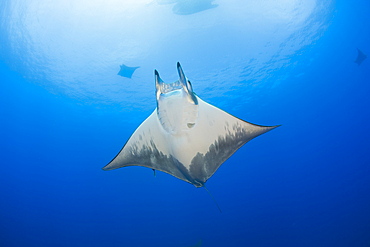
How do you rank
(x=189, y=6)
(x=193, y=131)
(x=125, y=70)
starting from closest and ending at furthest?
1. (x=193, y=131)
2. (x=189, y=6)
3. (x=125, y=70)

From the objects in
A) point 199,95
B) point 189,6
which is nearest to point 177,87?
point 189,6

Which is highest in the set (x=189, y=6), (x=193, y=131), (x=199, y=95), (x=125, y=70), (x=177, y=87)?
(x=189, y=6)

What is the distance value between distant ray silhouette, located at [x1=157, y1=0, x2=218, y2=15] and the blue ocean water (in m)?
0.09

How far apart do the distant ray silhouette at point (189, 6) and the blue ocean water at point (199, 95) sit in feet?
0.30

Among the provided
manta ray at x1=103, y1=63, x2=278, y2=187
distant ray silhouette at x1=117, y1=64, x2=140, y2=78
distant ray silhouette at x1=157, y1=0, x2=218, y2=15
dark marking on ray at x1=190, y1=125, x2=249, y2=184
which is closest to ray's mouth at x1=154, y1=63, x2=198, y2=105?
manta ray at x1=103, y1=63, x2=278, y2=187

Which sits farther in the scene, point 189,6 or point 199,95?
point 199,95

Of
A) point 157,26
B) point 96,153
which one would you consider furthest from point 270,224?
point 157,26

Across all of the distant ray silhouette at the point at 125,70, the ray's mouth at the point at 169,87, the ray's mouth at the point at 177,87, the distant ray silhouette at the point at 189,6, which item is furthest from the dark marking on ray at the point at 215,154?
the distant ray silhouette at the point at 125,70

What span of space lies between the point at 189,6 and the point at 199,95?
6361mm

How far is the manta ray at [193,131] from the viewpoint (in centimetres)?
304

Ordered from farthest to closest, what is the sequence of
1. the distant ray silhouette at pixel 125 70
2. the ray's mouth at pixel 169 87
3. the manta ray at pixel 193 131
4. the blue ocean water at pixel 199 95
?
the distant ray silhouette at pixel 125 70 → the blue ocean water at pixel 199 95 → the ray's mouth at pixel 169 87 → the manta ray at pixel 193 131

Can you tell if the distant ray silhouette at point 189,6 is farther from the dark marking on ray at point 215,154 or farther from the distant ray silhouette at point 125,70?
the dark marking on ray at point 215,154

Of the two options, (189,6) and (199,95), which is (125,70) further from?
(199,95)

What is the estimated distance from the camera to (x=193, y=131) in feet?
10.2
